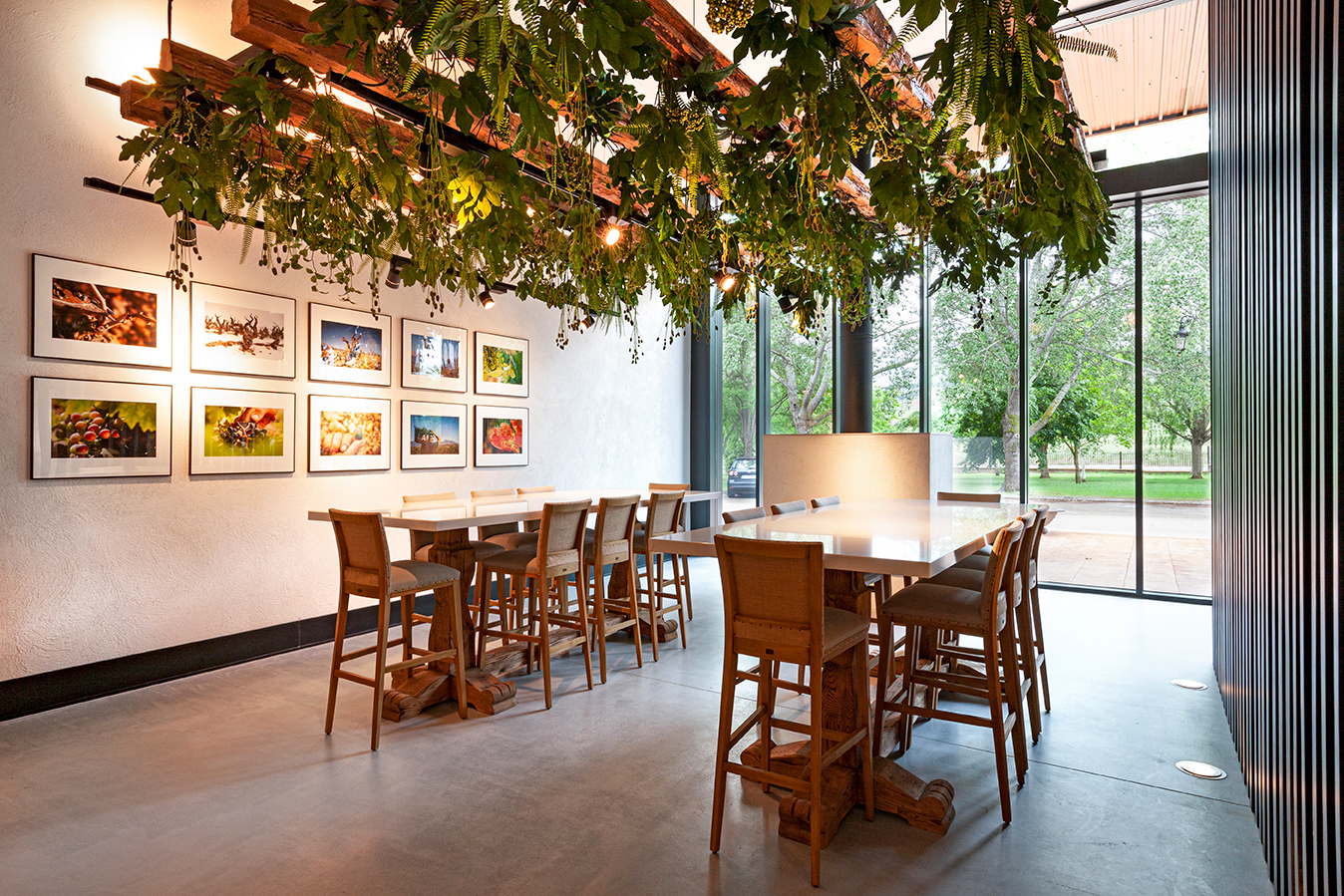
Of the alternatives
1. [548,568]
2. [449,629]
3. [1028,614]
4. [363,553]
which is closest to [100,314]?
[363,553]

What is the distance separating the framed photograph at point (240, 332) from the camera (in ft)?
14.7

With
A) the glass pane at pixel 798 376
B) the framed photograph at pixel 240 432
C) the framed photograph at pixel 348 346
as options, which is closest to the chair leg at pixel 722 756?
the framed photograph at pixel 240 432

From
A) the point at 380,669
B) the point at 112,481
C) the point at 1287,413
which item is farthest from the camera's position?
the point at 112,481

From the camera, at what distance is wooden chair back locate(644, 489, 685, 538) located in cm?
488

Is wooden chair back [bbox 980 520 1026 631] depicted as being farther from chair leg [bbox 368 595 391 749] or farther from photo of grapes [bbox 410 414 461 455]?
photo of grapes [bbox 410 414 461 455]

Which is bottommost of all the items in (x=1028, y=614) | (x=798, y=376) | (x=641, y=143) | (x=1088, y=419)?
(x=1028, y=614)

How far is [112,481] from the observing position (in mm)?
4070

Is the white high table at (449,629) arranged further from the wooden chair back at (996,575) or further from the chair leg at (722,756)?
the wooden chair back at (996,575)

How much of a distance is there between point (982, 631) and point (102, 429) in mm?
4693

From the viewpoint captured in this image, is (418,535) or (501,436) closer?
(418,535)

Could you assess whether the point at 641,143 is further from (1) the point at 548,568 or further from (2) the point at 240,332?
(2) the point at 240,332

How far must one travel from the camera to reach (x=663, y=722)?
3.58 meters

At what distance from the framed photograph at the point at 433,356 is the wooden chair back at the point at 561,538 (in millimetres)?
2473

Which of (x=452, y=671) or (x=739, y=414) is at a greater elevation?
(x=739, y=414)
